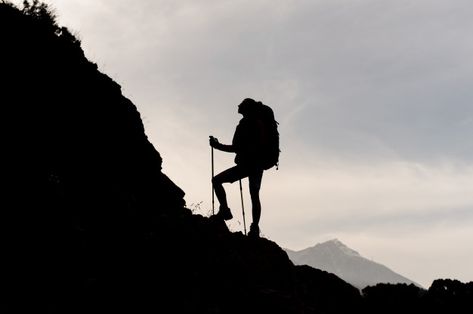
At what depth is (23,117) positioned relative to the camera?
9.64 metres

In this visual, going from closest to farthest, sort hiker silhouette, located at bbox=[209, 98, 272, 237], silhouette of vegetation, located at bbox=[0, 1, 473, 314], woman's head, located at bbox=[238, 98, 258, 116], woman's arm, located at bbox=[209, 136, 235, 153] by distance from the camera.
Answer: silhouette of vegetation, located at bbox=[0, 1, 473, 314], hiker silhouette, located at bbox=[209, 98, 272, 237], woman's head, located at bbox=[238, 98, 258, 116], woman's arm, located at bbox=[209, 136, 235, 153]

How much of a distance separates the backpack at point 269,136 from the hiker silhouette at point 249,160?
40 millimetres

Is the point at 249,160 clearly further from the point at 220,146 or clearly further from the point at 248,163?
the point at 220,146

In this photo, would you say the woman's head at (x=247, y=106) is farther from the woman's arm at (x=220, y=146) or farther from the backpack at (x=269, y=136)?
the woman's arm at (x=220, y=146)

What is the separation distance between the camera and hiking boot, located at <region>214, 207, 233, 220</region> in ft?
30.6

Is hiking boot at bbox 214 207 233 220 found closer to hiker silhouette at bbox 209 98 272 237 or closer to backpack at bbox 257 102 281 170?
hiker silhouette at bbox 209 98 272 237

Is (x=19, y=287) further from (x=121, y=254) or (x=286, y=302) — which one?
(x=286, y=302)

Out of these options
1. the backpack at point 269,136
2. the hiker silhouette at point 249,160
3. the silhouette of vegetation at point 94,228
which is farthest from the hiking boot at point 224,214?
the backpack at point 269,136

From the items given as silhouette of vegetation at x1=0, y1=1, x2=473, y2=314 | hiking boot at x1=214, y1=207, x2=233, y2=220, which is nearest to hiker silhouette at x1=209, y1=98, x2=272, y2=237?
hiking boot at x1=214, y1=207, x2=233, y2=220

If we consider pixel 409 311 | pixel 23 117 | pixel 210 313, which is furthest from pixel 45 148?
pixel 409 311

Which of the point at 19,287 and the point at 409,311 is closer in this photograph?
the point at 19,287

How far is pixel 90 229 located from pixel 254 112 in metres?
4.06

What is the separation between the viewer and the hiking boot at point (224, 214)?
933 cm

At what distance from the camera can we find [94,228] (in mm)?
7316
